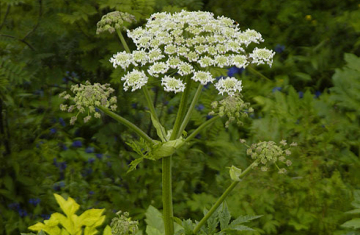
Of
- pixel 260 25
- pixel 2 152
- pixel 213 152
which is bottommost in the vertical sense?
pixel 213 152

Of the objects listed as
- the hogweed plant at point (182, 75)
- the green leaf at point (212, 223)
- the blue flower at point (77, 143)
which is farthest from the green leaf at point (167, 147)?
the blue flower at point (77, 143)

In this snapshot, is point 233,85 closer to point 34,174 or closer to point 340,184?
point 340,184

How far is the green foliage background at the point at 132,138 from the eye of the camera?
302 cm

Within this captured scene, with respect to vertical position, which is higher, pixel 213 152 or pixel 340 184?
pixel 213 152

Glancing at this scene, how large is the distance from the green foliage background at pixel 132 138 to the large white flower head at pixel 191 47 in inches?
36.7

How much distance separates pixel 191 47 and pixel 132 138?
185 centimetres

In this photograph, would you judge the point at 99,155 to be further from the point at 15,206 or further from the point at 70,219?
the point at 70,219

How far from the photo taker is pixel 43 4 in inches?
134

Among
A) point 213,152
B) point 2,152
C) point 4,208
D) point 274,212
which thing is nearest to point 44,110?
point 2,152

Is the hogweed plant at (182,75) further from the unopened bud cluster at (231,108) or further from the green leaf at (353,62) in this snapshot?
the green leaf at (353,62)

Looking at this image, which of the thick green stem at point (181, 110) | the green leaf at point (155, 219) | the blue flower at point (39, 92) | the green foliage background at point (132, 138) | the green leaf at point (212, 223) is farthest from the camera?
the blue flower at point (39, 92)

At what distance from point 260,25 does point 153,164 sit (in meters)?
1.99

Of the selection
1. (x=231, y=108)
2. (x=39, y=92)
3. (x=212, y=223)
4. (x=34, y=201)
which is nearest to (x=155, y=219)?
(x=212, y=223)

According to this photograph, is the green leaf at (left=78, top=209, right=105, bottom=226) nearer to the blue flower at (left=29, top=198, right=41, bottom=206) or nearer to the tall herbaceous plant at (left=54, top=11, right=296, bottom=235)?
the tall herbaceous plant at (left=54, top=11, right=296, bottom=235)
